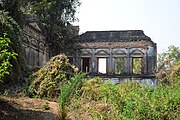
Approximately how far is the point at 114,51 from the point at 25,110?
18.7 metres

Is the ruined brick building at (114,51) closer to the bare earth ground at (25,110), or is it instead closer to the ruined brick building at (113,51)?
the ruined brick building at (113,51)

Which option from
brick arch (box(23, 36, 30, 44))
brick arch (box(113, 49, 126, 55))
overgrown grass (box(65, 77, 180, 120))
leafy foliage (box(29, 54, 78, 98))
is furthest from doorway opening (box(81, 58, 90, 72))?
overgrown grass (box(65, 77, 180, 120))

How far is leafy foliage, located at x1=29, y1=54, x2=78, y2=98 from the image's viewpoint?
41.7ft

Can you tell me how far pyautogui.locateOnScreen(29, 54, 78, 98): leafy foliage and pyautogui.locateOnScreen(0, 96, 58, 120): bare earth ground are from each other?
2122mm

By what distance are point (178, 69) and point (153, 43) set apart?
9.75m

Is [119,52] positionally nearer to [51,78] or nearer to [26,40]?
[26,40]

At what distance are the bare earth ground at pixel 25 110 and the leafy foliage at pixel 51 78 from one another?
2.12 meters

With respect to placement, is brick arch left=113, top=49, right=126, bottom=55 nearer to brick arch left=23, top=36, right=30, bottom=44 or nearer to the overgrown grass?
brick arch left=23, top=36, right=30, bottom=44

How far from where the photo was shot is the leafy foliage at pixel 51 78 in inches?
500

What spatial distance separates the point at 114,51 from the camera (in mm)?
27625

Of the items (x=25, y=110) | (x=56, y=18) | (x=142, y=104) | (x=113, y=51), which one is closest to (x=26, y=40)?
(x=56, y=18)

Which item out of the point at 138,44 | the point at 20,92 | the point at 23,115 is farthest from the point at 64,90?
the point at 138,44

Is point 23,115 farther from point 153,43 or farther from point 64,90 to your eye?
point 153,43

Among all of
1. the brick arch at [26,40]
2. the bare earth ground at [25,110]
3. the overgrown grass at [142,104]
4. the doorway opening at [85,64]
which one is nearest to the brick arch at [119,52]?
the doorway opening at [85,64]
